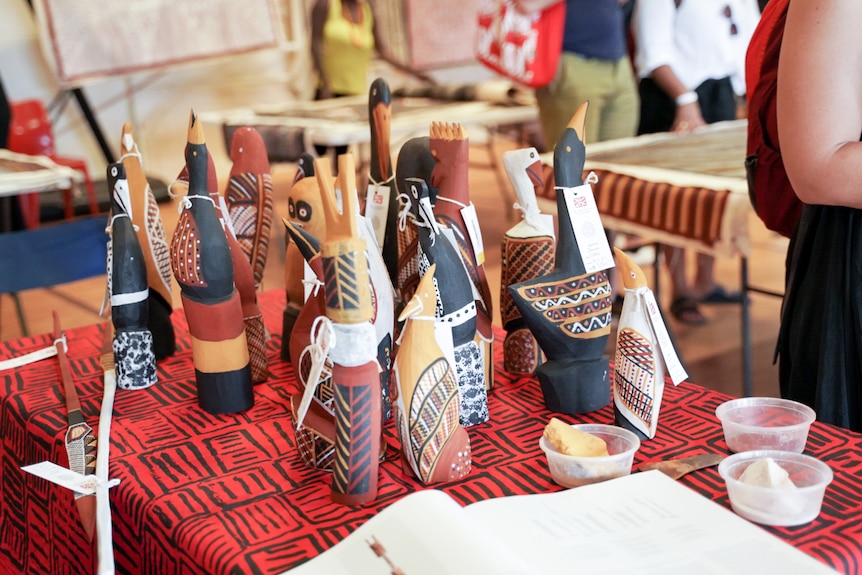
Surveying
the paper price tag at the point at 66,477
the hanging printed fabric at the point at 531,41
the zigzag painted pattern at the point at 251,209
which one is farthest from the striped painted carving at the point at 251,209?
the hanging printed fabric at the point at 531,41

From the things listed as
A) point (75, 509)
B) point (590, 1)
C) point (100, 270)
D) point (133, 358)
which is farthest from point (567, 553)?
point (590, 1)

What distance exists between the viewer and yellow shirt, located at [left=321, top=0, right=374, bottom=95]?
438 cm

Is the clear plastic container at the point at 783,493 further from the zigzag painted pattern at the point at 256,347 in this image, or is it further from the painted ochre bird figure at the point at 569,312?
the zigzag painted pattern at the point at 256,347

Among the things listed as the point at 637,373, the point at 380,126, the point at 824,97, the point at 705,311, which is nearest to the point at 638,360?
the point at 637,373

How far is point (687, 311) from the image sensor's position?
9.56 ft

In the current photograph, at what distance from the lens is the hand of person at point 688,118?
92.4 inches

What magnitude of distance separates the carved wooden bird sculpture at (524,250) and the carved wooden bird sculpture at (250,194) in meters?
0.36

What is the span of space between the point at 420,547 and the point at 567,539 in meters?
0.13

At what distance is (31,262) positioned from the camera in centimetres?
212

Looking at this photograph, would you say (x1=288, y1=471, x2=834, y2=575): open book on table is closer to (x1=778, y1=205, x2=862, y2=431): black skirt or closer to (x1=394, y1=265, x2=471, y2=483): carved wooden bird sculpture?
(x1=394, y1=265, x2=471, y2=483): carved wooden bird sculpture

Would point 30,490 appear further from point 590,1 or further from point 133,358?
point 590,1

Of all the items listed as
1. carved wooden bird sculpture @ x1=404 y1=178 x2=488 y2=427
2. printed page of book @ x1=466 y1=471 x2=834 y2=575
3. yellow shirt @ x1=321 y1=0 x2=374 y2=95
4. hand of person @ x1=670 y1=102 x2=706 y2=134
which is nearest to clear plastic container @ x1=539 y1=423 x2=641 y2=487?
printed page of book @ x1=466 y1=471 x2=834 y2=575

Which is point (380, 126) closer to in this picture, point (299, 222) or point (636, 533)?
point (299, 222)

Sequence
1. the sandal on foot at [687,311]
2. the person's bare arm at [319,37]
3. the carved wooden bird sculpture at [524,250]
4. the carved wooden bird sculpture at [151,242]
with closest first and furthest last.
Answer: the carved wooden bird sculpture at [524,250]
the carved wooden bird sculpture at [151,242]
the sandal on foot at [687,311]
the person's bare arm at [319,37]
